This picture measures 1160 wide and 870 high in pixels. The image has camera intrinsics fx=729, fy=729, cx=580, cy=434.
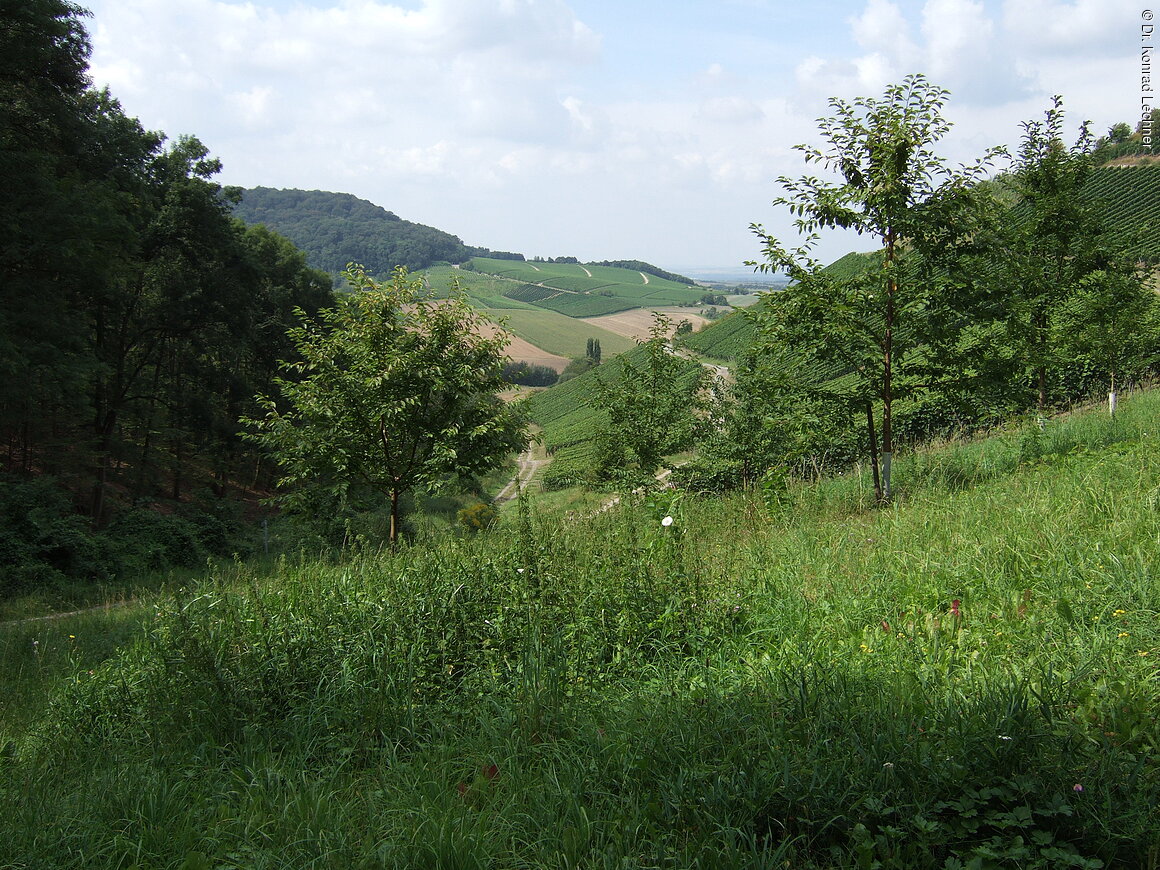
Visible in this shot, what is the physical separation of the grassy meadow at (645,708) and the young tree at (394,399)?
5417 mm

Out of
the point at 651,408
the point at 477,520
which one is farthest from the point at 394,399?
the point at 651,408

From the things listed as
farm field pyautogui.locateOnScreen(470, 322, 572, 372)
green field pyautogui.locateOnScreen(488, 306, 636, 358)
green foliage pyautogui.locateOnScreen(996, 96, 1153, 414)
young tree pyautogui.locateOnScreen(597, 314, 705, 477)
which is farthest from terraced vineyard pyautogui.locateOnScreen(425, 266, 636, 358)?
green foliage pyautogui.locateOnScreen(996, 96, 1153, 414)

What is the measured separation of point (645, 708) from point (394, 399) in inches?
332

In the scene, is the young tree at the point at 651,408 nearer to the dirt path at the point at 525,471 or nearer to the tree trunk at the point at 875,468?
the tree trunk at the point at 875,468

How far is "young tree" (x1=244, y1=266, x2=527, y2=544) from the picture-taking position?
1116cm

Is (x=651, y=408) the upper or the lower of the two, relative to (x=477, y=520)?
lower

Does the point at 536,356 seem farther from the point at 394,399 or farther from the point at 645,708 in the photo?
the point at 645,708

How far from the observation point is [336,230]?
547 ft

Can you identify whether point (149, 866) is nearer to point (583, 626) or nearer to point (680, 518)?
point (583, 626)

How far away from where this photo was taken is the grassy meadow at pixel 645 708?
102 inches

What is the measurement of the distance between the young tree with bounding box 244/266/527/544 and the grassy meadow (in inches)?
213

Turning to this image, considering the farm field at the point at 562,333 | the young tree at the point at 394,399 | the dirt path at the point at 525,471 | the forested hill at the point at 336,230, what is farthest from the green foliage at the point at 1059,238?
the forested hill at the point at 336,230

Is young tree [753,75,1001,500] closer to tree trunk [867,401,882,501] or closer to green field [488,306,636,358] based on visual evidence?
tree trunk [867,401,882,501]

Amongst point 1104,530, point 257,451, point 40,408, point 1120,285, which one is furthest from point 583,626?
point 257,451
